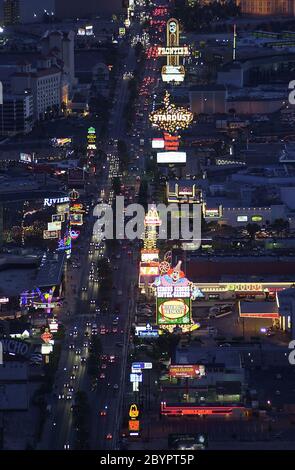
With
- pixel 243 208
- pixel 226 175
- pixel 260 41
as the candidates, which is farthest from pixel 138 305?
pixel 260 41

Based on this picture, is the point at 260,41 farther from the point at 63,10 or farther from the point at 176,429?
the point at 176,429

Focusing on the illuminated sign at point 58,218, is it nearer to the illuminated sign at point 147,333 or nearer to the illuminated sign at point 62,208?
the illuminated sign at point 62,208

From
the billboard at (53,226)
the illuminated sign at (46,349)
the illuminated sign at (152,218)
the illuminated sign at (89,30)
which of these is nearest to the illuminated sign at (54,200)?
the billboard at (53,226)

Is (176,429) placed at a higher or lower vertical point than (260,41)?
lower

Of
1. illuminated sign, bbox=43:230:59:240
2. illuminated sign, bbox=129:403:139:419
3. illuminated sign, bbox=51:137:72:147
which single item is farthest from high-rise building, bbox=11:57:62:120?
illuminated sign, bbox=129:403:139:419

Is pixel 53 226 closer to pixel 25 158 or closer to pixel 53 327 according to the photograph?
pixel 53 327

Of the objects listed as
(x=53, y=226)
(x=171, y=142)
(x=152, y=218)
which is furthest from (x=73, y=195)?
(x=171, y=142)
